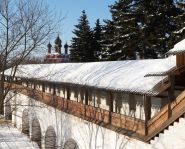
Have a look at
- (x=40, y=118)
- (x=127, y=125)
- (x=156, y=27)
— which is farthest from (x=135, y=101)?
(x=156, y=27)

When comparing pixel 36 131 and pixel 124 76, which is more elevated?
pixel 124 76

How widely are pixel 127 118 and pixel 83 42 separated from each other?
3989 cm

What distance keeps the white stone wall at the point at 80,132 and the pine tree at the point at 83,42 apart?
22.8 meters

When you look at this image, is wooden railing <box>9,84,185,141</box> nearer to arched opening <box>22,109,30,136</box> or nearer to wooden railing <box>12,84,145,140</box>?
wooden railing <box>12,84,145,140</box>

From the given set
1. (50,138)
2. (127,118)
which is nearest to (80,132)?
(127,118)

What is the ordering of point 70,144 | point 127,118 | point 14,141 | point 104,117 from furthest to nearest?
1. point 14,141
2. point 70,144
3. point 104,117
4. point 127,118

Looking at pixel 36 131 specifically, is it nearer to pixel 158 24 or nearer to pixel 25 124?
pixel 25 124

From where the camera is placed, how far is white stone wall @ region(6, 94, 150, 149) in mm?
19594

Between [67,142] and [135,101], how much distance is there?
807 centimetres

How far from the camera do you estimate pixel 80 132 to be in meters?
25.1

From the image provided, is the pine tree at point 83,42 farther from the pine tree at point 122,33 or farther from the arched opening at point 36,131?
the arched opening at point 36,131

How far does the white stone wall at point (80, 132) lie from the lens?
64.3ft

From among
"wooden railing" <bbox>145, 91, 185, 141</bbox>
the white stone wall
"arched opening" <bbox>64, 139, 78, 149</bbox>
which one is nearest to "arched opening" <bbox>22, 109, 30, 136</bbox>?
the white stone wall

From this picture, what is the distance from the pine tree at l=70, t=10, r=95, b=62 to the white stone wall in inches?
899
